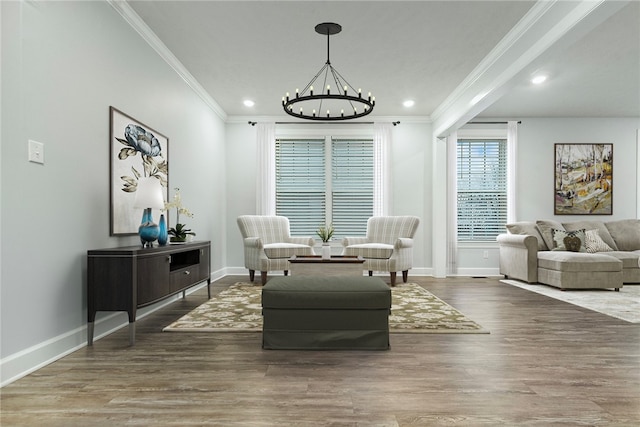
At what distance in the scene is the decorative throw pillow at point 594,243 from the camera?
610 centimetres

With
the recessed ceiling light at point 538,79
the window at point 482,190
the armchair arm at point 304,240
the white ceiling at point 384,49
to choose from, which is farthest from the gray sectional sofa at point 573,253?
the armchair arm at point 304,240

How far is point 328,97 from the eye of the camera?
154 inches

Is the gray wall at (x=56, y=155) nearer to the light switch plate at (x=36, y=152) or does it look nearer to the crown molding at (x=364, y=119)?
the light switch plate at (x=36, y=152)

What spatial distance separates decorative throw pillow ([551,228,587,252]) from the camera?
19.6 ft

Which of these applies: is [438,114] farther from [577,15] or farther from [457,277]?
[577,15]

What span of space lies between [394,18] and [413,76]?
1546 mm

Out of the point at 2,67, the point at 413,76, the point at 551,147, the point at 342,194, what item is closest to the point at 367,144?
the point at 342,194

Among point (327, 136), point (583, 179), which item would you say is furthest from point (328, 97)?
point (583, 179)

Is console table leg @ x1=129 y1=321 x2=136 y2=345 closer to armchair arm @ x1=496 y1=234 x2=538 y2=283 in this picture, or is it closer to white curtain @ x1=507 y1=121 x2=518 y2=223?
armchair arm @ x1=496 y1=234 x2=538 y2=283

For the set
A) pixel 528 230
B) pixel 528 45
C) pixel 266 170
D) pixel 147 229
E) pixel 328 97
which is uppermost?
pixel 528 45

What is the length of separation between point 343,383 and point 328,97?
266cm

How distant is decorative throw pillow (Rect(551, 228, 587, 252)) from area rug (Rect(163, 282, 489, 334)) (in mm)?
2560

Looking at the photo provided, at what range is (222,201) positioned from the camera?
681 cm

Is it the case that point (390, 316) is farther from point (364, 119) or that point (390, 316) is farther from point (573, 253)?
point (364, 119)
